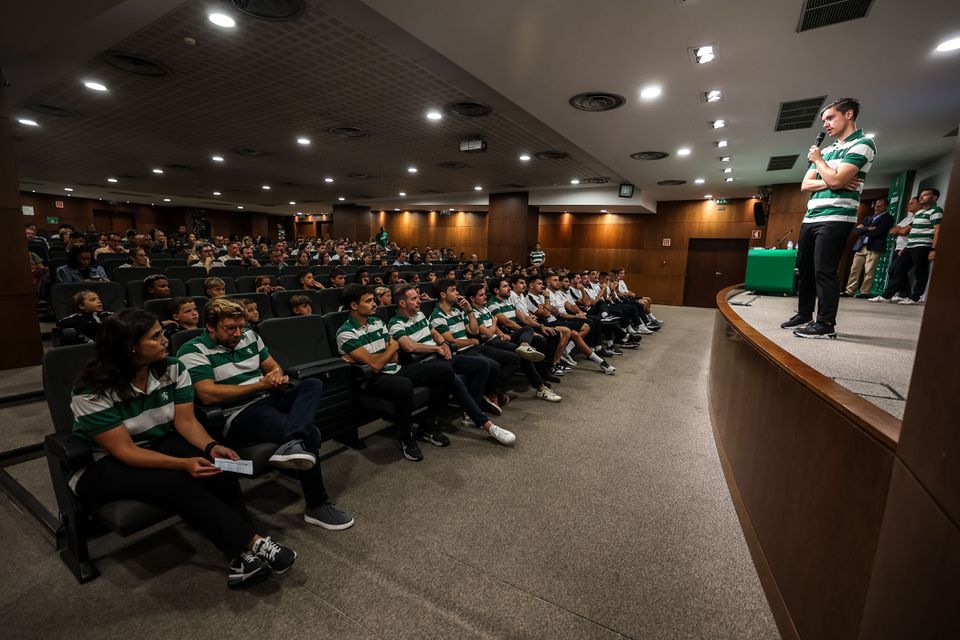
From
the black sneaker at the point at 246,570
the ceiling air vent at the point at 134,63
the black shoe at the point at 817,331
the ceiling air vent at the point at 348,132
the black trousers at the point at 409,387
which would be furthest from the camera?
the ceiling air vent at the point at 348,132

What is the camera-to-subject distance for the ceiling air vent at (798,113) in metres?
4.43

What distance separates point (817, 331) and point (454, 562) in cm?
238

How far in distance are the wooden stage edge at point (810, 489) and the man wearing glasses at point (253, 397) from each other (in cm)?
183

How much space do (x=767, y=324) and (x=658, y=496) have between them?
1.45m

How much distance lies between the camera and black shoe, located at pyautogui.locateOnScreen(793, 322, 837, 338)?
2389mm

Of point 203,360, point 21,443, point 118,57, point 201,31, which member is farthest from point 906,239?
point 118,57

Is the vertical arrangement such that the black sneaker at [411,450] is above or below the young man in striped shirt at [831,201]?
below

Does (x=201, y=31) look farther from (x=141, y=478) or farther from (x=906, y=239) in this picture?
(x=906, y=239)

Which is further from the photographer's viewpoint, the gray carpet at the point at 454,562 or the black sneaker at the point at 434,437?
the black sneaker at the point at 434,437

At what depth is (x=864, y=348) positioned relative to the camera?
84.6 inches

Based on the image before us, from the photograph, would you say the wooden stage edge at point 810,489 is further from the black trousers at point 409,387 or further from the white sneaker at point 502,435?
the black trousers at point 409,387

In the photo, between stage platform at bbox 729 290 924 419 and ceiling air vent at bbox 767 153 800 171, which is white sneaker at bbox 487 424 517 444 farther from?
ceiling air vent at bbox 767 153 800 171

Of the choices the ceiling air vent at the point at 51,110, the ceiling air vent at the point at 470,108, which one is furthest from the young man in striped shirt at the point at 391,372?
the ceiling air vent at the point at 51,110

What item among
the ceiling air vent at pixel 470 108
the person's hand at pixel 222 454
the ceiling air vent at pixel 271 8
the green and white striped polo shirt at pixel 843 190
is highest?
the ceiling air vent at pixel 470 108
